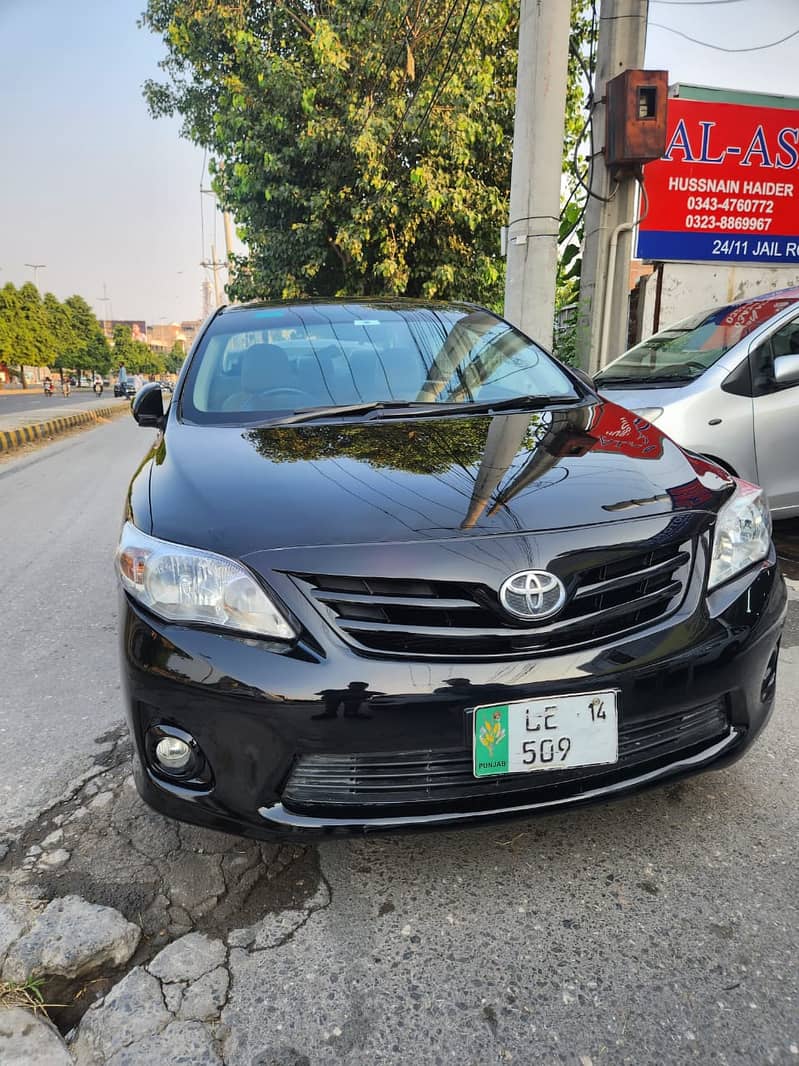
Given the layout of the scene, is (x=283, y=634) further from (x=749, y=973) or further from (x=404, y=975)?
(x=749, y=973)

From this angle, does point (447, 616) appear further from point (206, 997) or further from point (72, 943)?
point (72, 943)

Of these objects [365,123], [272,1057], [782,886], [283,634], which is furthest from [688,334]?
[365,123]

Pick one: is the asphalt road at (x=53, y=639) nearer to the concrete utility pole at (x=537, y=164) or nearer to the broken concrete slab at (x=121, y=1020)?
the broken concrete slab at (x=121, y=1020)

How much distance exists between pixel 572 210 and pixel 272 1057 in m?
8.51

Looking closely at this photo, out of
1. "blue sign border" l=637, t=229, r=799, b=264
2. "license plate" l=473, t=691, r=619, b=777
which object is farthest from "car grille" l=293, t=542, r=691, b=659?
"blue sign border" l=637, t=229, r=799, b=264

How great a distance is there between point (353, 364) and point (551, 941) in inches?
75.2

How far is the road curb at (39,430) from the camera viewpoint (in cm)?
1252

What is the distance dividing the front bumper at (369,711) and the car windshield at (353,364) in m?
1.07

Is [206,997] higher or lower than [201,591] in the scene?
lower

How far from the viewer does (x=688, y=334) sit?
183 inches

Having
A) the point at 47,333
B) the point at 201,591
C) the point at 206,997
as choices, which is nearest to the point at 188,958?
the point at 206,997

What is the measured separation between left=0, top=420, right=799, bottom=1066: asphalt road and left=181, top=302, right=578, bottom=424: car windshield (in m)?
1.28

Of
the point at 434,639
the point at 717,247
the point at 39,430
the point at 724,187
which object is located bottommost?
the point at 39,430

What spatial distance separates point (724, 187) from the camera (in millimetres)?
8047
